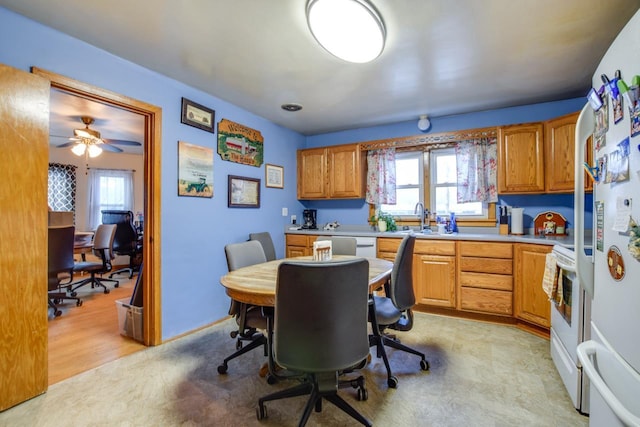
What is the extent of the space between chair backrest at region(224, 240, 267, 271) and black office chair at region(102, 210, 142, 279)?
357 centimetres

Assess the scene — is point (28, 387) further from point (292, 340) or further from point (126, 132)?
point (126, 132)

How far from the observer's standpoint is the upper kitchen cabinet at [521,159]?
10.1 feet

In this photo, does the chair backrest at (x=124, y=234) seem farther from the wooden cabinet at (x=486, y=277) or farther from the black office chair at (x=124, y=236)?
the wooden cabinet at (x=486, y=277)

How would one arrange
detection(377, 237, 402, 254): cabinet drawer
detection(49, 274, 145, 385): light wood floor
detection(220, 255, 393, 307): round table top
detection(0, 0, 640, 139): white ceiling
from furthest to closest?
detection(377, 237, 402, 254): cabinet drawer, detection(49, 274, 145, 385): light wood floor, detection(0, 0, 640, 139): white ceiling, detection(220, 255, 393, 307): round table top

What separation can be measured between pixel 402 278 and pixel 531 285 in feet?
5.34

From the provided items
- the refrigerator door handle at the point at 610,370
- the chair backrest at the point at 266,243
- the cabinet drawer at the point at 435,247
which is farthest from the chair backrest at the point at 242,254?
the refrigerator door handle at the point at 610,370

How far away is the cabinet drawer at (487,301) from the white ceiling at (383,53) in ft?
6.68

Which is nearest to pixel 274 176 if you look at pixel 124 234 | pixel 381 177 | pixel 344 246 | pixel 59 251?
pixel 381 177

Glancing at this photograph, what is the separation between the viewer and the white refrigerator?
880 mm

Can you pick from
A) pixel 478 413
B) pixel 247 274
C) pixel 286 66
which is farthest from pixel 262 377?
pixel 286 66

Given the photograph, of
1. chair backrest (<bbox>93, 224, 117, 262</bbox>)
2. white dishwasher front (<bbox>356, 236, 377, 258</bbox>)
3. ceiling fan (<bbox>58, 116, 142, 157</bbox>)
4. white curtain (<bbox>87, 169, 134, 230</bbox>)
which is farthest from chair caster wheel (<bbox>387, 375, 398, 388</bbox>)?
white curtain (<bbox>87, 169, 134, 230</bbox>)

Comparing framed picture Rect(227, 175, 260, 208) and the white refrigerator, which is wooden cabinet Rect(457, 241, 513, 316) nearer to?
the white refrigerator

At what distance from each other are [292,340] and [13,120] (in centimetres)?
205

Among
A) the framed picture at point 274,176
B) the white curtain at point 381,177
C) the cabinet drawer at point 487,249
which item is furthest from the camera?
the white curtain at point 381,177
